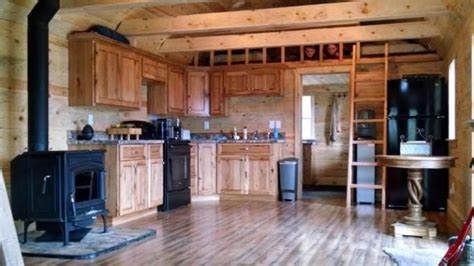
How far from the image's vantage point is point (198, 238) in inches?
186

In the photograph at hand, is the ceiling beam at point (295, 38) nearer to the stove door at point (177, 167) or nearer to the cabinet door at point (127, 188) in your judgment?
the stove door at point (177, 167)

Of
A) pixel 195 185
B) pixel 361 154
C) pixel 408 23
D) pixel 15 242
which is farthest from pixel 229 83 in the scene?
pixel 15 242

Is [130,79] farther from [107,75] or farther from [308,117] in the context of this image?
A: [308,117]

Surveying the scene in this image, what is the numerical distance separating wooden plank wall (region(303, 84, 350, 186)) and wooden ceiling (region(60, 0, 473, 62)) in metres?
2.51

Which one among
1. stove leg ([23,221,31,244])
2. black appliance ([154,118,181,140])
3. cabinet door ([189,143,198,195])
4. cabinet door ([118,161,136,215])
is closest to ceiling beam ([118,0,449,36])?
black appliance ([154,118,181,140])

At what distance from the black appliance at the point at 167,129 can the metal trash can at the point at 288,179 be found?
1713 mm

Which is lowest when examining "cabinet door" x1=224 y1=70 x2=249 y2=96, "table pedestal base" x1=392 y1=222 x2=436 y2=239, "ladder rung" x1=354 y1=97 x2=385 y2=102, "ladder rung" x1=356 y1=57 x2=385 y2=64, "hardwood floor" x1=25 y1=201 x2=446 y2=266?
"hardwood floor" x1=25 y1=201 x2=446 y2=266

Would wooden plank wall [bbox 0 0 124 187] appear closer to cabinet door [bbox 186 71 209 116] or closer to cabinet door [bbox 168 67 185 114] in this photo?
cabinet door [bbox 168 67 185 114]

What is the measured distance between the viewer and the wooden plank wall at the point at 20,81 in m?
4.75

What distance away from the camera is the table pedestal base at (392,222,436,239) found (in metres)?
4.82

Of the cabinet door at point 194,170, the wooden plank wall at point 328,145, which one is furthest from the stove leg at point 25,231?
the wooden plank wall at point 328,145

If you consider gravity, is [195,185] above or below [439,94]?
below

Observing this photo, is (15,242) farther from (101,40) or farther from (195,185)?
(195,185)

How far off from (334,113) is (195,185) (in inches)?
139
